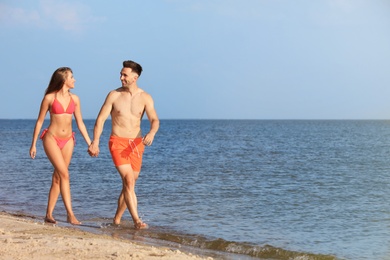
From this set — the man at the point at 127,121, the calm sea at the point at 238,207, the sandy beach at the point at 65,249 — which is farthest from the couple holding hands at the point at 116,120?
the sandy beach at the point at 65,249

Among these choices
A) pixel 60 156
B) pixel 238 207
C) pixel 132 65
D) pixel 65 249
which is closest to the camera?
pixel 65 249

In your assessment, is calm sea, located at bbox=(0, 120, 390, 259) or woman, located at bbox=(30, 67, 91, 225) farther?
calm sea, located at bbox=(0, 120, 390, 259)

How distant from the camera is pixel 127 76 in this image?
28.3 ft

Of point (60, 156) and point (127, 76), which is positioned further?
point (60, 156)

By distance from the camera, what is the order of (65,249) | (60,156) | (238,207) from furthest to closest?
(238,207) < (60,156) < (65,249)

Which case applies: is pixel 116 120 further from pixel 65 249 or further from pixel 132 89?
pixel 65 249

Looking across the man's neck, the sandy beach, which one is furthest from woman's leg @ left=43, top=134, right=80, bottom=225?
the sandy beach

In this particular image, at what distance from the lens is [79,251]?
6539 mm

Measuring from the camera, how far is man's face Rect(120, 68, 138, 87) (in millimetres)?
8594

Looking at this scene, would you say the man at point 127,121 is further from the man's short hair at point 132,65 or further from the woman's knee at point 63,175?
the woman's knee at point 63,175

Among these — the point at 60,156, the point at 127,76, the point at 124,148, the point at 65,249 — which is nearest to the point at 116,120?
the point at 124,148

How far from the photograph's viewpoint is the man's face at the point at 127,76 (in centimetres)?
859

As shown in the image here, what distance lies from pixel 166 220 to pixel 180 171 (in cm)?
1058

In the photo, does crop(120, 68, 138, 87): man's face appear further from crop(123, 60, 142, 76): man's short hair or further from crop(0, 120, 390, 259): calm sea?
crop(0, 120, 390, 259): calm sea
